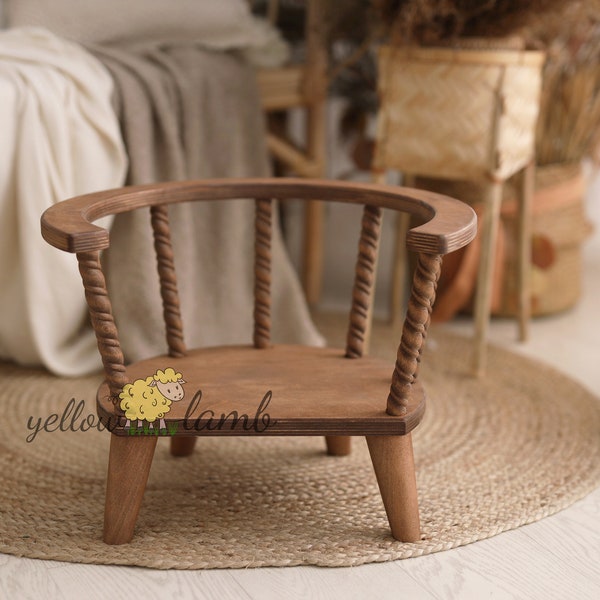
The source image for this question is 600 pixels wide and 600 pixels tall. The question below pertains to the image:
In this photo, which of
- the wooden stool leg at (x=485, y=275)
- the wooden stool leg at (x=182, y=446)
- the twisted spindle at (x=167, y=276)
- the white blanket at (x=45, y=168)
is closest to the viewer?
the twisted spindle at (x=167, y=276)

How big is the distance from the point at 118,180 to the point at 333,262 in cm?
100

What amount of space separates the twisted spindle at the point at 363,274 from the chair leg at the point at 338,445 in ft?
0.56

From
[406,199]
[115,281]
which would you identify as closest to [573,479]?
[406,199]

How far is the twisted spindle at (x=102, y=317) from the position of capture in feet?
3.81

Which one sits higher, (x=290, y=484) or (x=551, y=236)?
(x=551, y=236)

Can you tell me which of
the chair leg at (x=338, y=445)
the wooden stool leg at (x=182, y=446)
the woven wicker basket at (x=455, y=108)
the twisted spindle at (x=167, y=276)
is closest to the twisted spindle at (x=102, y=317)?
the twisted spindle at (x=167, y=276)

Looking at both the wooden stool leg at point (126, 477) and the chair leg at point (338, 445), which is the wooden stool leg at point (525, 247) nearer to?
the chair leg at point (338, 445)

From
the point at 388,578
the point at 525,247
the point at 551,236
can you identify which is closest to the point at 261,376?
the point at 388,578

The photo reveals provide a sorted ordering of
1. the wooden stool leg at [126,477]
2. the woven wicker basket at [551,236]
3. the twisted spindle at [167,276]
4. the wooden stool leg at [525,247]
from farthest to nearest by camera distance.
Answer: the woven wicker basket at [551,236] < the wooden stool leg at [525,247] < the twisted spindle at [167,276] < the wooden stool leg at [126,477]

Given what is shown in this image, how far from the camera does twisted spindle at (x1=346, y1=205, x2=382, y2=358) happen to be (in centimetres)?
144

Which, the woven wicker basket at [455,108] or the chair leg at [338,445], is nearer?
the chair leg at [338,445]

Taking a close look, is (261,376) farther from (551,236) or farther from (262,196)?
(551,236)

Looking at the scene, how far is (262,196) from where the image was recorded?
1.47 m

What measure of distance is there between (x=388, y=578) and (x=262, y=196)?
0.59 meters
